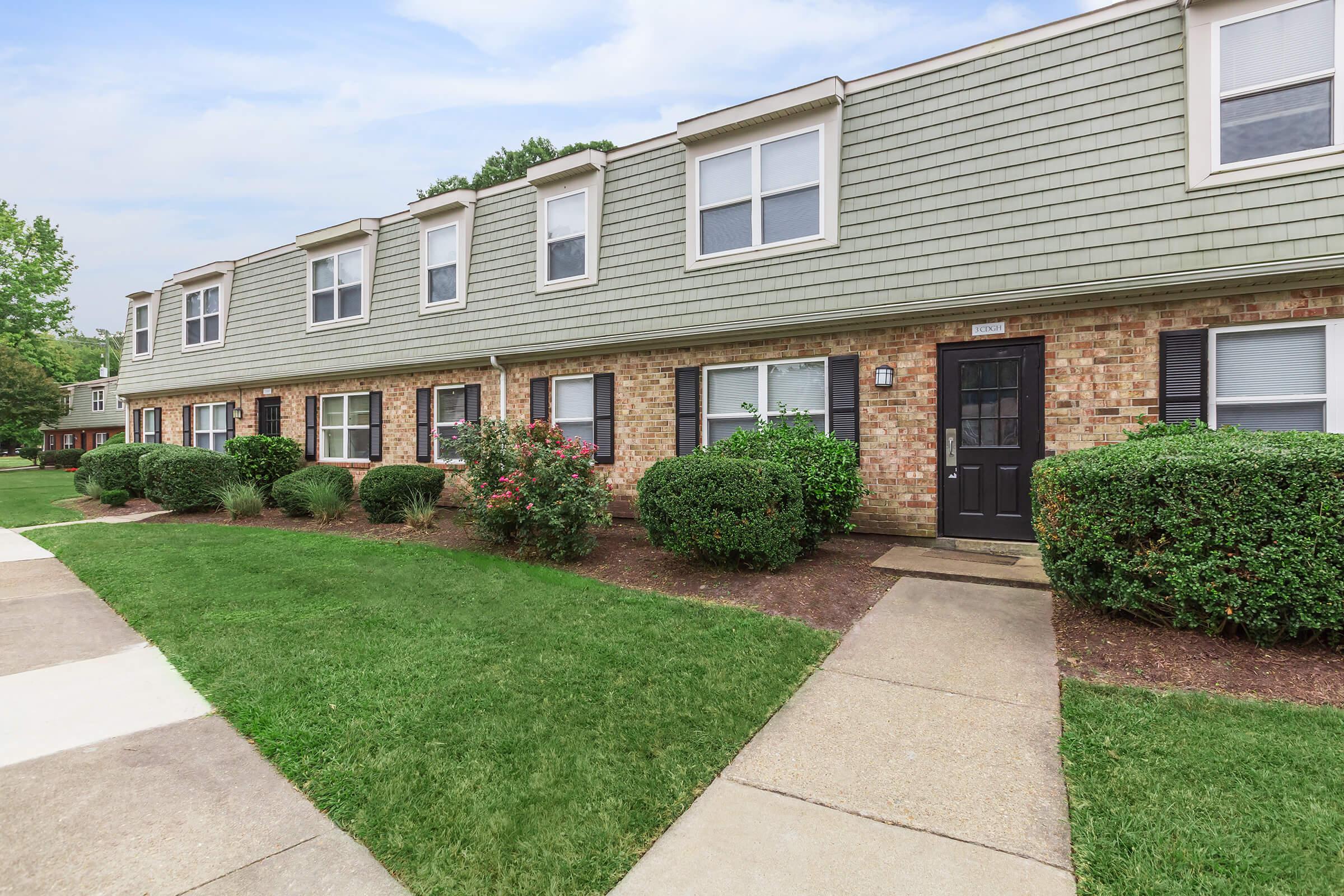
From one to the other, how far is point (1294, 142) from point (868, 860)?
694 centimetres

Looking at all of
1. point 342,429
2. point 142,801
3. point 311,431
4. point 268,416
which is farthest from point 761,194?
point 268,416

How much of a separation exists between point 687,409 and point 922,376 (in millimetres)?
2977

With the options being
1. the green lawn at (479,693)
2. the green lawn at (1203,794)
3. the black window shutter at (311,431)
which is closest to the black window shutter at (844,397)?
the green lawn at (479,693)

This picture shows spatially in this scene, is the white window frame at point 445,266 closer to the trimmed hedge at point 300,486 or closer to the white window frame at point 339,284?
the white window frame at point 339,284

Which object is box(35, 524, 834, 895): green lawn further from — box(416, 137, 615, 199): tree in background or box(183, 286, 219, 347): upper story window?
box(416, 137, 615, 199): tree in background

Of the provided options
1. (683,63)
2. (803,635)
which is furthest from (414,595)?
(683,63)

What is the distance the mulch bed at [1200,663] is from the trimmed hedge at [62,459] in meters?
37.9

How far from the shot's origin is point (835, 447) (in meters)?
6.42

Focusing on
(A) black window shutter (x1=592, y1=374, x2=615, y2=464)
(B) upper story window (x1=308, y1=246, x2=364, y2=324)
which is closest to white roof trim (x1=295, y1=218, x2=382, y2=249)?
(B) upper story window (x1=308, y1=246, x2=364, y2=324)

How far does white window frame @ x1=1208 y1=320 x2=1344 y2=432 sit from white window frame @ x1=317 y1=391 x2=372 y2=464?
12629mm

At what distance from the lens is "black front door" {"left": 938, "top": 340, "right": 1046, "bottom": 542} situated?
6.27 meters

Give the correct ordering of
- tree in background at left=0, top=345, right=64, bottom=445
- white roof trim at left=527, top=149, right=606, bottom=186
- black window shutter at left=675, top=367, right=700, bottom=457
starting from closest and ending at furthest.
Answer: black window shutter at left=675, top=367, right=700, bottom=457
white roof trim at left=527, top=149, right=606, bottom=186
tree in background at left=0, top=345, right=64, bottom=445

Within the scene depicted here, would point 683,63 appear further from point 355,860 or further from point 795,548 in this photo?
point 355,860

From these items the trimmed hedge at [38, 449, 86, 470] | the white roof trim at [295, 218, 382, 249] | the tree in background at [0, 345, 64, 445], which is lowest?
the trimmed hedge at [38, 449, 86, 470]
